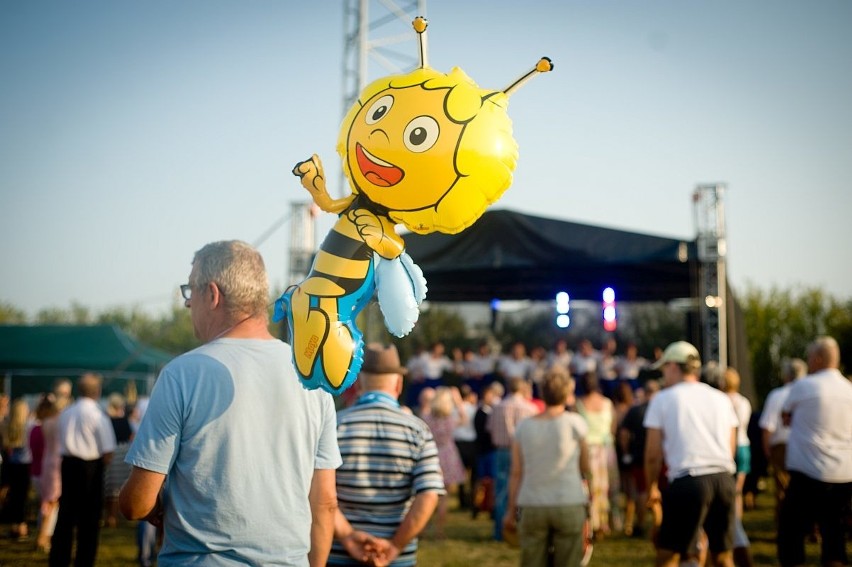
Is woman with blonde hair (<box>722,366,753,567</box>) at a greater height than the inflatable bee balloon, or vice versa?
the inflatable bee balloon

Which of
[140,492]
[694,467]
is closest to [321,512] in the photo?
[140,492]

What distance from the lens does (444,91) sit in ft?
7.28

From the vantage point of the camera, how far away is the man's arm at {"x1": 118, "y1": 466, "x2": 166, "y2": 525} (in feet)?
6.69

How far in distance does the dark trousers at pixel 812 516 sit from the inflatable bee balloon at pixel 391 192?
4.20m

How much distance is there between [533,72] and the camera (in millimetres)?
2248

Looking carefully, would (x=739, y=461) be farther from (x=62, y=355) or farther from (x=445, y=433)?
(x=62, y=355)

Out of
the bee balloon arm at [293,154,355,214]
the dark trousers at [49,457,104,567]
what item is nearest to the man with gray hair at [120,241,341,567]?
the bee balloon arm at [293,154,355,214]

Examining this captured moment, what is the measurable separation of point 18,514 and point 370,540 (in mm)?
7797

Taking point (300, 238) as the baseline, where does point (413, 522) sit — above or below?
below

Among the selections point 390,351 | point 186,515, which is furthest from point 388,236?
point 390,351

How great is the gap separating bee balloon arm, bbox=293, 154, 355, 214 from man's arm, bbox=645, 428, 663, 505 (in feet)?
11.6

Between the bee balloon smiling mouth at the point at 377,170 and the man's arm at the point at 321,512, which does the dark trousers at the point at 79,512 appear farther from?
the bee balloon smiling mouth at the point at 377,170

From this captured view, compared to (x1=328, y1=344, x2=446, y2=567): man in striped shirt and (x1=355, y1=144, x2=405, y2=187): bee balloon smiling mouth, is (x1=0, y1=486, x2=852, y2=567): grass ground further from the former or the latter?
(x1=355, y1=144, x2=405, y2=187): bee balloon smiling mouth

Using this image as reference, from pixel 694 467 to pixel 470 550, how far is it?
13.0ft
